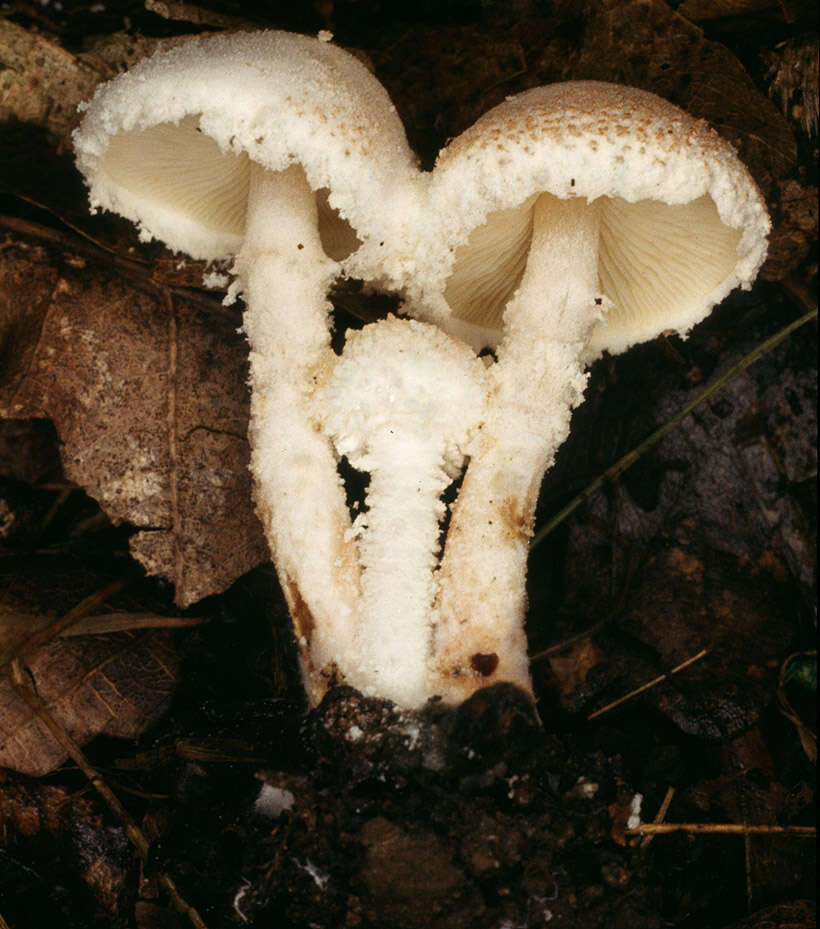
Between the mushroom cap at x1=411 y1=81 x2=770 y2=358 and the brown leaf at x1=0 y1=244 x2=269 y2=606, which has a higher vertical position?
the mushroom cap at x1=411 y1=81 x2=770 y2=358

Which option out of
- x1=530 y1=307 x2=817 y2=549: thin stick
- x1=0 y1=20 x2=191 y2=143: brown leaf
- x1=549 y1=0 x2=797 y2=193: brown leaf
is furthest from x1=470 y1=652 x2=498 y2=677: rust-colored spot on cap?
x1=0 y1=20 x2=191 y2=143: brown leaf

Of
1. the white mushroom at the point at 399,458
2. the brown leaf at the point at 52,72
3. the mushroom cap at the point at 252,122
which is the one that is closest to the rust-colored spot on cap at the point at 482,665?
the white mushroom at the point at 399,458

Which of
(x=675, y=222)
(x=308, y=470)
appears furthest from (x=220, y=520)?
(x=675, y=222)

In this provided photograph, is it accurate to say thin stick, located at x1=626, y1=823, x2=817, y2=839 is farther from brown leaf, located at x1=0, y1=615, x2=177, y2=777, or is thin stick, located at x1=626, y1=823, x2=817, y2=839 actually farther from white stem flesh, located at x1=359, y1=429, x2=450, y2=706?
brown leaf, located at x1=0, y1=615, x2=177, y2=777

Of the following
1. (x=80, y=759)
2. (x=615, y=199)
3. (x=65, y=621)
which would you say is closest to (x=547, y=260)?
(x=615, y=199)

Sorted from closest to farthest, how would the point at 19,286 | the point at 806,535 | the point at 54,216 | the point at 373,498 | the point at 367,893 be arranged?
1. the point at 367,893
2. the point at 373,498
3. the point at 19,286
4. the point at 54,216
5. the point at 806,535

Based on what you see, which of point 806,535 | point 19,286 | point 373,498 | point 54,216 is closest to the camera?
point 373,498

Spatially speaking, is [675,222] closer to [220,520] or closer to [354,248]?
[354,248]
